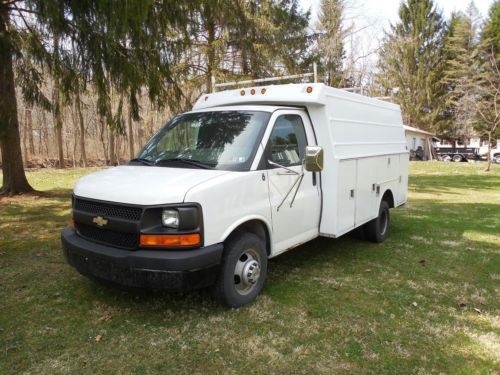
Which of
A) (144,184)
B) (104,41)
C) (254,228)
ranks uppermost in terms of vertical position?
(104,41)

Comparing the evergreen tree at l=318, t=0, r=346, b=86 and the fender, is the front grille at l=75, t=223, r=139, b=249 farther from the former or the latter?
the evergreen tree at l=318, t=0, r=346, b=86

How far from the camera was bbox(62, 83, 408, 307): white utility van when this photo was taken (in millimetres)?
3447

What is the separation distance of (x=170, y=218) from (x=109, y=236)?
753 millimetres

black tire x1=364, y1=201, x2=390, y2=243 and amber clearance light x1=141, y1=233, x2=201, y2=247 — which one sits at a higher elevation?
amber clearance light x1=141, y1=233, x2=201, y2=247

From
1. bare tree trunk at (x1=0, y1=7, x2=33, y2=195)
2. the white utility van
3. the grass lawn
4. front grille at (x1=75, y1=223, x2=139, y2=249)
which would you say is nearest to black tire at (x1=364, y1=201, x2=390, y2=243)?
the grass lawn

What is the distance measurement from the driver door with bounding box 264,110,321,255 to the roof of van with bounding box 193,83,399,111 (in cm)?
20

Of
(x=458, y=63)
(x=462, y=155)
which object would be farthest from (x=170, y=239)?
(x=462, y=155)

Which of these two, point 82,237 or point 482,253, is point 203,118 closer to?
point 82,237

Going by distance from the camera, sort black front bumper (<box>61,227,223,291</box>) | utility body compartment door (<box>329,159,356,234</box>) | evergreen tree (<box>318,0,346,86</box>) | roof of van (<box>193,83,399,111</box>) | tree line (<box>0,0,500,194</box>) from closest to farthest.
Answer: black front bumper (<box>61,227,223,291</box>) < roof of van (<box>193,83,399,111</box>) < utility body compartment door (<box>329,159,356,234</box>) < tree line (<box>0,0,500,194</box>) < evergreen tree (<box>318,0,346,86</box>)

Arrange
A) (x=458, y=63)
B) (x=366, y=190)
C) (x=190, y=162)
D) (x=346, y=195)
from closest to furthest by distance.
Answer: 1. (x=190, y=162)
2. (x=346, y=195)
3. (x=366, y=190)
4. (x=458, y=63)

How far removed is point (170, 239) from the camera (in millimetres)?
3441

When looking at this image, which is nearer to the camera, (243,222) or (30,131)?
(243,222)

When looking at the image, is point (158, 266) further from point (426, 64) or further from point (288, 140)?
point (426, 64)

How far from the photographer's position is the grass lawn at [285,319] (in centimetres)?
317
